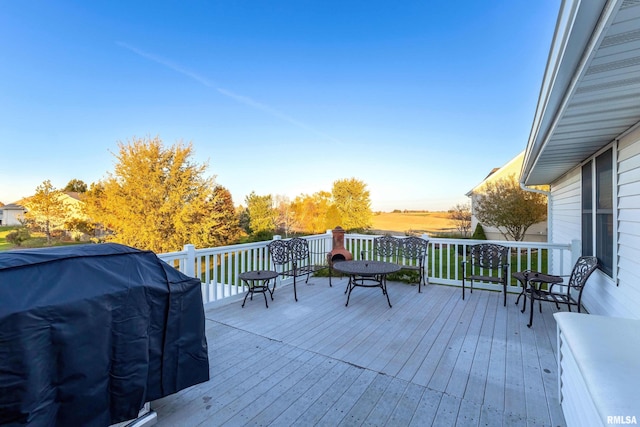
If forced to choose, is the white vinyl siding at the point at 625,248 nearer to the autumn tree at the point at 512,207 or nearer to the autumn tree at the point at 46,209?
the autumn tree at the point at 512,207

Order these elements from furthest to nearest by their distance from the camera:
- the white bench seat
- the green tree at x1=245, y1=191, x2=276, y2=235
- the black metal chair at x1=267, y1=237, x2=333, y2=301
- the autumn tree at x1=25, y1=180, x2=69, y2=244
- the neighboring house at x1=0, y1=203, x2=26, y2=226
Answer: the neighboring house at x1=0, y1=203, x2=26, y2=226 → the green tree at x1=245, y1=191, x2=276, y2=235 → the autumn tree at x1=25, y1=180, x2=69, y2=244 → the black metal chair at x1=267, y1=237, x2=333, y2=301 → the white bench seat

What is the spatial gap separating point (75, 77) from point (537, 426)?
15887 mm

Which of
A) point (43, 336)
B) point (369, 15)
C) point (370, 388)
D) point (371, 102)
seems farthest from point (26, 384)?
point (371, 102)

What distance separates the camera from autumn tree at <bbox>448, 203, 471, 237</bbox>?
1689 centimetres

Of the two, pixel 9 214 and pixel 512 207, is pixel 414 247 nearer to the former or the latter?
pixel 512 207

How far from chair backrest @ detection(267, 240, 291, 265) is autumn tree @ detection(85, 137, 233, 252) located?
12.9 meters

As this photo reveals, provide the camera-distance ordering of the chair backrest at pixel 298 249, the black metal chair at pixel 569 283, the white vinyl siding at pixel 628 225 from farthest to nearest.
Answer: the chair backrest at pixel 298 249
the black metal chair at pixel 569 283
the white vinyl siding at pixel 628 225

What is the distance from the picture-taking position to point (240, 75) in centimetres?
896

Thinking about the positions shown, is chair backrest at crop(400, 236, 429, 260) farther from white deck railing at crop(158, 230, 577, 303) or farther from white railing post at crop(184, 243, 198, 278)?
white railing post at crop(184, 243, 198, 278)

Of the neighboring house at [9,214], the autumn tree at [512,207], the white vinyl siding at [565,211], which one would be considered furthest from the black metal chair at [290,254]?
the neighboring house at [9,214]

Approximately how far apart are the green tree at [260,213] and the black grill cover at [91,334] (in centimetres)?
1805

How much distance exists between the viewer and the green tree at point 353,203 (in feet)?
62.1

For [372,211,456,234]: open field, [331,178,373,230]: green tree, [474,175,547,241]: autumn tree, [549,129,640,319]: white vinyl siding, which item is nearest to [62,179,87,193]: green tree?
[331,178,373,230]: green tree

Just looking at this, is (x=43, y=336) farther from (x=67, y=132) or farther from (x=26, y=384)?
(x=67, y=132)
